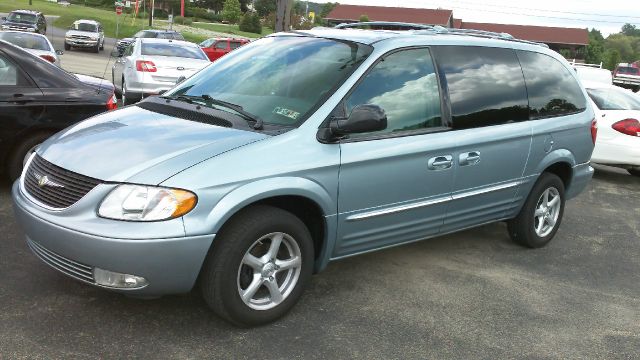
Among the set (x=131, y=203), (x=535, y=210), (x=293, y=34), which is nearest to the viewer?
(x=131, y=203)

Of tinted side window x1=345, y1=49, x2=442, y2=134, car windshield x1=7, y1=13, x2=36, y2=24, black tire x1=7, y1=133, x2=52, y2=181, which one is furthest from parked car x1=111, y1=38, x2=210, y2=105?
car windshield x1=7, y1=13, x2=36, y2=24

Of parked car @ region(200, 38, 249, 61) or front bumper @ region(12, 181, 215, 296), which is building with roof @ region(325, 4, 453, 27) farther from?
front bumper @ region(12, 181, 215, 296)

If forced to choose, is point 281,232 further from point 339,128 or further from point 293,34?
point 293,34

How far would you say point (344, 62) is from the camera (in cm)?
403

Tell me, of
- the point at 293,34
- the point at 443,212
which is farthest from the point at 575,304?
the point at 293,34

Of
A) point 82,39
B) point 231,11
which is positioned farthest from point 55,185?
point 231,11

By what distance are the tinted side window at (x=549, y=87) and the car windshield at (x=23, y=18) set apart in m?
32.8

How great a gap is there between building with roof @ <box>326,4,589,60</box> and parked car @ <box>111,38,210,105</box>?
57.2 meters

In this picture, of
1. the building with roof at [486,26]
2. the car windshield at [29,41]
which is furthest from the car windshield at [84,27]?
the building with roof at [486,26]

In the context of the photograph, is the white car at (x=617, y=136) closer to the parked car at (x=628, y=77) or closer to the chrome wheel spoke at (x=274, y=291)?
the chrome wheel spoke at (x=274, y=291)

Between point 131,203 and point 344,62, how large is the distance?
172cm

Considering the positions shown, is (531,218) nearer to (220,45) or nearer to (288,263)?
(288,263)

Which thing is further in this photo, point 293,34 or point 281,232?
point 293,34

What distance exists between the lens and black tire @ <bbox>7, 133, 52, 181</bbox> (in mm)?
5633
